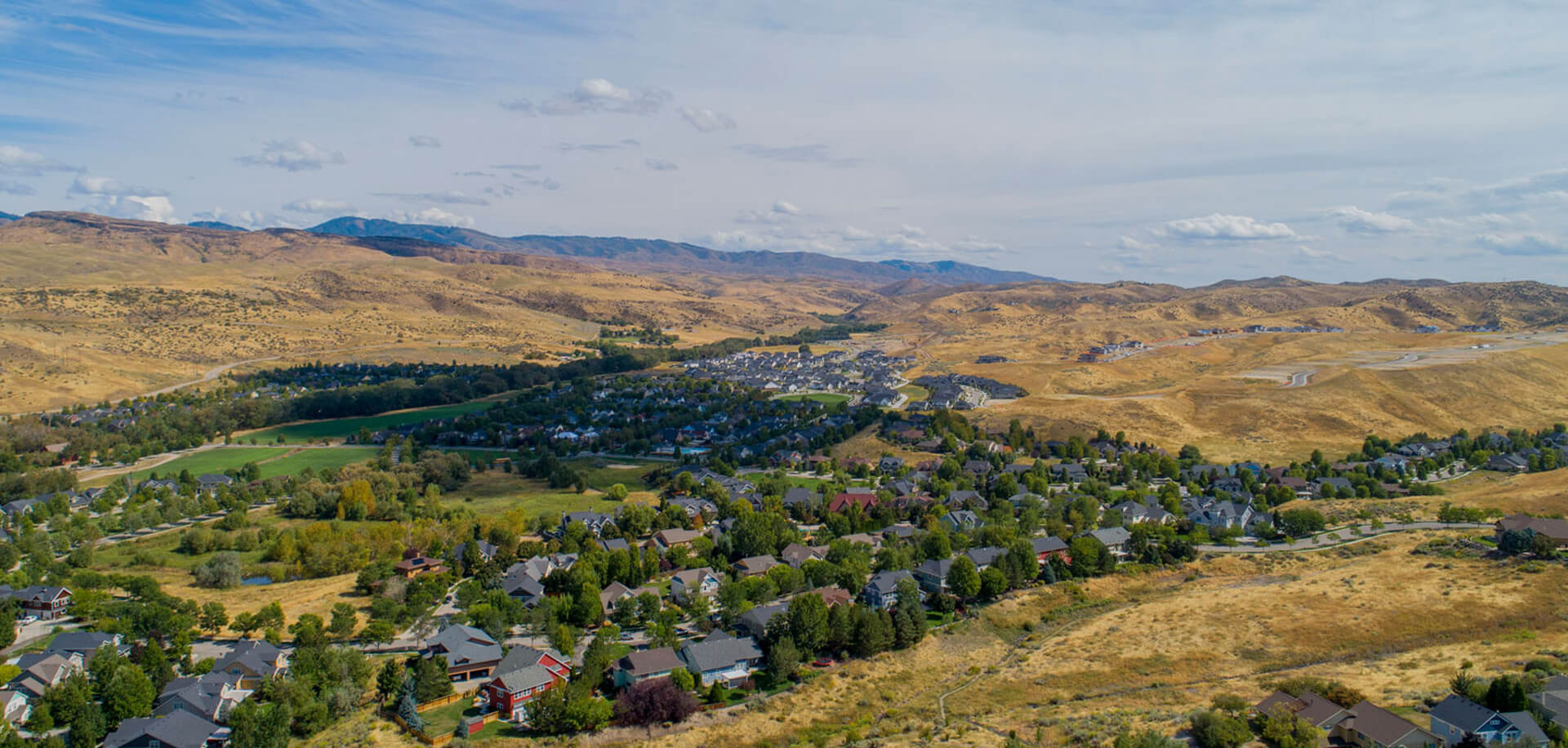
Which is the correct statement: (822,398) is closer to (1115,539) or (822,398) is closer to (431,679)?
(1115,539)

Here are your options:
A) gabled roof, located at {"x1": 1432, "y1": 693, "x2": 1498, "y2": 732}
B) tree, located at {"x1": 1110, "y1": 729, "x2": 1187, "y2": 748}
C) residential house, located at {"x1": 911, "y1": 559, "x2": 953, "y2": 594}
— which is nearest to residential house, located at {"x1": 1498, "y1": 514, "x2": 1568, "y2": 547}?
gabled roof, located at {"x1": 1432, "y1": 693, "x2": 1498, "y2": 732}

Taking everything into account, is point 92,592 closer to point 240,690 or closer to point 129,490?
point 240,690

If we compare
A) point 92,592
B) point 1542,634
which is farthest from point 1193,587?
point 92,592

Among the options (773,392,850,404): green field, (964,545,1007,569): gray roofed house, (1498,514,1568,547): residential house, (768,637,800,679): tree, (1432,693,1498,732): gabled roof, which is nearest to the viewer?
(1432,693,1498,732): gabled roof

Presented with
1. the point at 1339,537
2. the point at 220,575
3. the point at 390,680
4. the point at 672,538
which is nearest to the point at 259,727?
the point at 390,680

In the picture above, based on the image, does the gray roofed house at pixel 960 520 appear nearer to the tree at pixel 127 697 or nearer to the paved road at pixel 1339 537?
the paved road at pixel 1339 537

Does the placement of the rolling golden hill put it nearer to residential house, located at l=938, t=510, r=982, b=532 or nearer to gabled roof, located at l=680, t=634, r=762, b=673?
gabled roof, located at l=680, t=634, r=762, b=673
